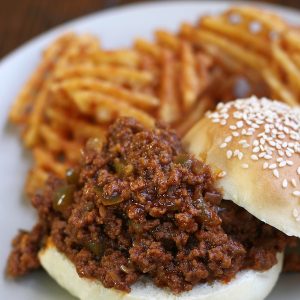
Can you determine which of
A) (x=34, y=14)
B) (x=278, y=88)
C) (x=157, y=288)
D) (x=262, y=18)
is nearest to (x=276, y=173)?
(x=157, y=288)

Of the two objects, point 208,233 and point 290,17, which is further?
point 290,17

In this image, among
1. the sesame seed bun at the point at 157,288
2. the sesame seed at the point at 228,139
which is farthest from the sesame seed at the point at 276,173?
the sesame seed bun at the point at 157,288

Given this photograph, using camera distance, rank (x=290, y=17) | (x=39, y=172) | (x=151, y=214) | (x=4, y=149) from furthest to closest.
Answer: (x=290, y=17), (x=4, y=149), (x=39, y=172), (x=151, y=214)

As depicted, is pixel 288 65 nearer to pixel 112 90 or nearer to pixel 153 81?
pixel 153 81

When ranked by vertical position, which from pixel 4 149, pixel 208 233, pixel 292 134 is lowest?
pixel 4 149

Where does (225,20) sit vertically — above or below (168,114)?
above

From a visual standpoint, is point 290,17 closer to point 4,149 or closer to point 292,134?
point 292,134

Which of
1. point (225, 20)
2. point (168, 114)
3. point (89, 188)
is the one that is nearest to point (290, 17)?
point (225, 20)
